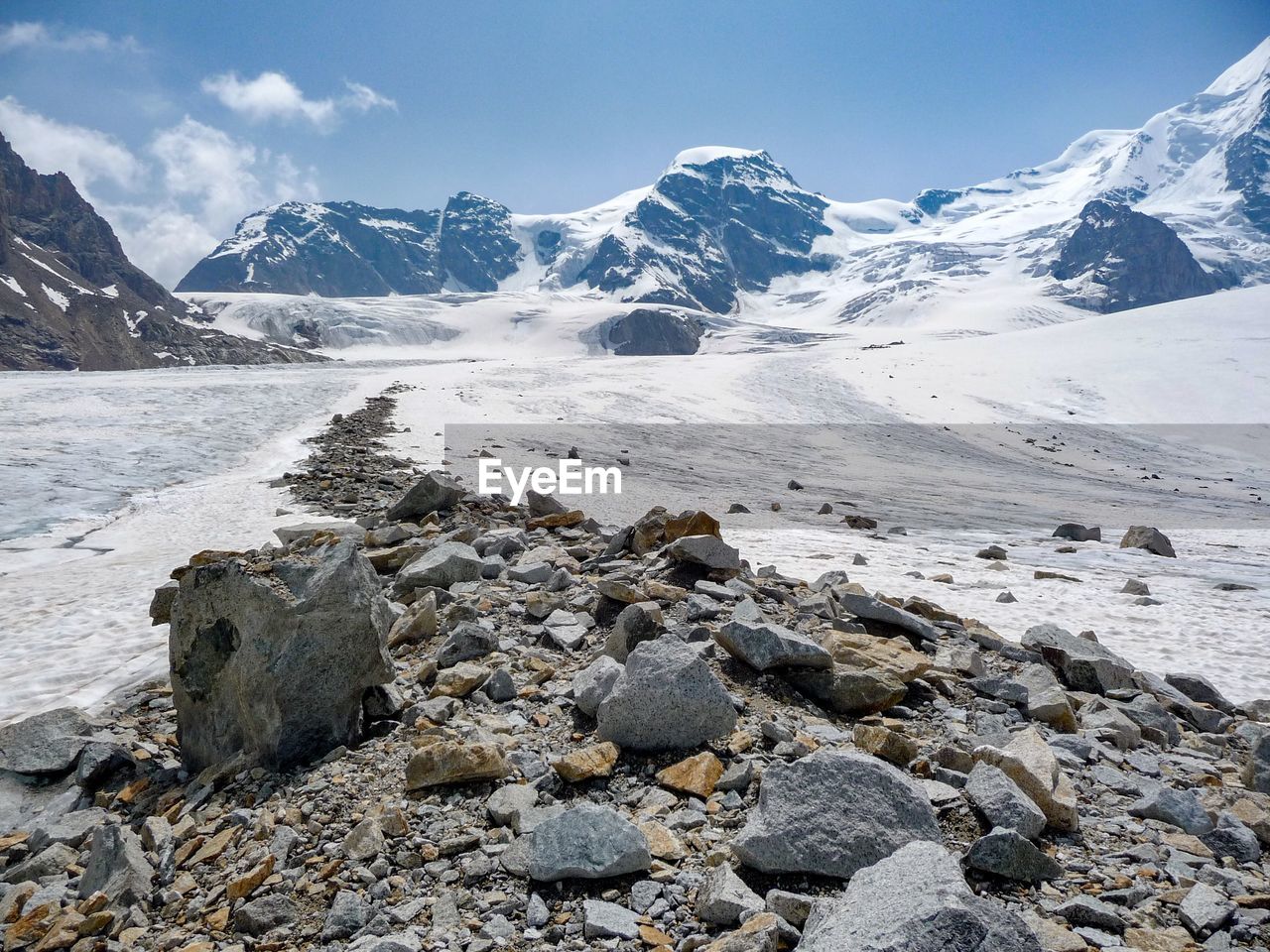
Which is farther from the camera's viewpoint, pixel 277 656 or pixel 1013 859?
pixel 277 656

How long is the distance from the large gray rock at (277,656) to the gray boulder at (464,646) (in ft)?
2.60

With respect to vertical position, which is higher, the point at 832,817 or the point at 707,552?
the point at 707,552

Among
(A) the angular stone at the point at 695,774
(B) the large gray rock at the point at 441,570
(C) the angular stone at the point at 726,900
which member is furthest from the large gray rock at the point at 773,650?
(B) the large gray rock at the point at 441,570

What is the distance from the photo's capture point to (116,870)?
3740 mm

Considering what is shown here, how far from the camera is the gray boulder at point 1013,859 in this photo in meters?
3.53

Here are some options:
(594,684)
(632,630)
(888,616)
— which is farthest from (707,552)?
(594,684)

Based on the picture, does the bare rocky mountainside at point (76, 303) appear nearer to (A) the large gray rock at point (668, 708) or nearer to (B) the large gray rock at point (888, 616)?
(B) the large gray rock at point (888, 616)

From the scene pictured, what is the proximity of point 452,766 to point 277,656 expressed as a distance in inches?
60.2

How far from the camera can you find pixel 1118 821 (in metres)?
4.16

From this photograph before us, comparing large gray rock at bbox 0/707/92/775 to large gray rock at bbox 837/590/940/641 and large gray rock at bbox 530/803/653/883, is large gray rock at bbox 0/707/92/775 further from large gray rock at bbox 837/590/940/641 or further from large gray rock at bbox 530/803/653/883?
large gray rock at bbox 837/590/940/641

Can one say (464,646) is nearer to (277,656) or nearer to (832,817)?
(277,656)

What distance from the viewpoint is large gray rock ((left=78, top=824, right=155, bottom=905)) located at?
3.63 m

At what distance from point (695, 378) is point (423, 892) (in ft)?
165

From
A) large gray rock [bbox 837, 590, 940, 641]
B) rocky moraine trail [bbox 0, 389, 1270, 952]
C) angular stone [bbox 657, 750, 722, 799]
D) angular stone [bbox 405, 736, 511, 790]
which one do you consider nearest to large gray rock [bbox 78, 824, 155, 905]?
rocky moraine trail [bbox 0, 389, 1270, 952]
